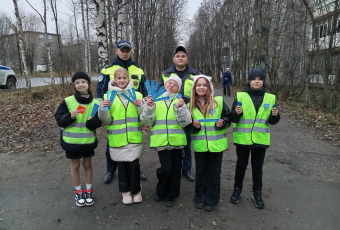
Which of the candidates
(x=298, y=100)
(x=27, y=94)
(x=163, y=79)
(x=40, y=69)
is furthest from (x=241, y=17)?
(x=40, y=69)

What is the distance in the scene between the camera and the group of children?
3055 millimetres

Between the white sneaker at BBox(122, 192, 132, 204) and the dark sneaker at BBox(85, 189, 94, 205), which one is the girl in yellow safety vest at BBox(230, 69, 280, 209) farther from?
the dark sneaker at BBox(85, 189, 94, 205)

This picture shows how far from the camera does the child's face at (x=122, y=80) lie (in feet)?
10.3

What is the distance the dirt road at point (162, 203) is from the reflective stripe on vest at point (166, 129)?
3.15ft

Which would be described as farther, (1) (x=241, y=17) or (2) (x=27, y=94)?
(1) (x=241, y=17)

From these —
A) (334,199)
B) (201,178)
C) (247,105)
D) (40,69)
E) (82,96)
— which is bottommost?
(334,199)

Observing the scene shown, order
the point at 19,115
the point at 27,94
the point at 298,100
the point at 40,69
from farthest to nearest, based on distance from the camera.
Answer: the point at 40,69 < the point at 298,100 < the point at 27,94 < the point at 19,115

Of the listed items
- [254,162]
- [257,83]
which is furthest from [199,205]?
[257,83]

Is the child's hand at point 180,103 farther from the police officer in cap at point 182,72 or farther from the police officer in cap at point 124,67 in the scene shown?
the police officer in cap at point 124,67

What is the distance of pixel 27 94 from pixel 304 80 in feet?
45.3

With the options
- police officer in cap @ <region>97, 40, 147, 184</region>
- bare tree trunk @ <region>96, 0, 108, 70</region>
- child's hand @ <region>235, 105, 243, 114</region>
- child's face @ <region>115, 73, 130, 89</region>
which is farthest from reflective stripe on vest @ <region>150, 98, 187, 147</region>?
bare tree trunk @ <region>96, 0, 108, 70</region>

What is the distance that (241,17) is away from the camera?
68.3 feet

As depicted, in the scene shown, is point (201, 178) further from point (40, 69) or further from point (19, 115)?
point (40, 69)

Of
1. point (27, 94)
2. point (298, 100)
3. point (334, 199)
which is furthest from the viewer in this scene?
point (298, 100)
